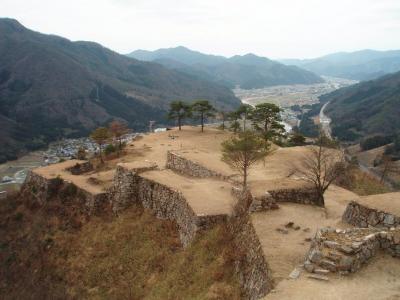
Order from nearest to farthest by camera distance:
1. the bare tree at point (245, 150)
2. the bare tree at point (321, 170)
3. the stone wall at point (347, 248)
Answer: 1. the stone wall at point (347, 248)
2. the bare tree at point (321, 170)
3. the bare tree at point (245, 150)

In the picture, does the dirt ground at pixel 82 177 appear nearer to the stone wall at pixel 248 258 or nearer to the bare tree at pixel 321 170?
the bare tree at pixel 321 170

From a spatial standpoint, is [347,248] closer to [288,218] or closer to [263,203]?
[288,218]

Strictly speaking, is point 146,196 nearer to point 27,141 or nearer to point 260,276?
point 260,276

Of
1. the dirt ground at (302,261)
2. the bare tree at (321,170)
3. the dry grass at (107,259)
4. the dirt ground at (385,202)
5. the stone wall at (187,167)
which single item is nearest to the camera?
the dirt ground at (302,261)

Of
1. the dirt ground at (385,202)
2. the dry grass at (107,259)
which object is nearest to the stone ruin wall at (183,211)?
the dry grass at (107,259)

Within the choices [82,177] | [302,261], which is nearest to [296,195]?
[302,261]

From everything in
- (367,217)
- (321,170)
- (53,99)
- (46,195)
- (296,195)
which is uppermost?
(367,217)

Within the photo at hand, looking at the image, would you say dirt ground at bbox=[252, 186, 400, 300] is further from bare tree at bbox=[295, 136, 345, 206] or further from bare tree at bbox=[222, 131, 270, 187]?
bare tree at bbox=[222, 131, 270, 187]
